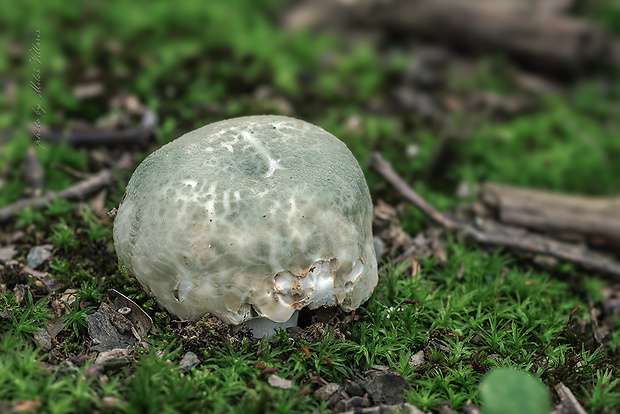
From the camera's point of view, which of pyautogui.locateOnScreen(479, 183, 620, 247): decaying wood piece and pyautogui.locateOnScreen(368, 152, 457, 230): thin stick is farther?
pyautogui.locateOnScreen(479, 183, 620, 247): decaying wood piece

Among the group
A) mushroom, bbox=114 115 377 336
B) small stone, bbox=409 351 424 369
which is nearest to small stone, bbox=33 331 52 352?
mushroom, bbox=114 115 377 336

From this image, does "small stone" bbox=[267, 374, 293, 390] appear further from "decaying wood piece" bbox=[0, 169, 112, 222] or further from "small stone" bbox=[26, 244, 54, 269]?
"decaying wood piece" bbox=[0, 169, 112, 222]

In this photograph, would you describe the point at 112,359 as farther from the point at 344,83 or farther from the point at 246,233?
the point at 344,83

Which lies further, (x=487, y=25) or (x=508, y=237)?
(x=487, y=25)

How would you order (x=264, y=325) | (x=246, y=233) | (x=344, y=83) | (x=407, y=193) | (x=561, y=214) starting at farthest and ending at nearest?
1. (x=344, y=83)
2. (x=561, y=214)
3. (x=407, y=193)
4. (x=264, y=325)
5. (x=246, y=233)

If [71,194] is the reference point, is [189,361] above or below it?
below

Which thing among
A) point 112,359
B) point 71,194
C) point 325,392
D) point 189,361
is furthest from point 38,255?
point 325,392

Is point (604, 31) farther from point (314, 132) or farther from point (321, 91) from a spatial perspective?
point (314, 132)
